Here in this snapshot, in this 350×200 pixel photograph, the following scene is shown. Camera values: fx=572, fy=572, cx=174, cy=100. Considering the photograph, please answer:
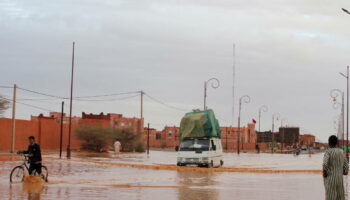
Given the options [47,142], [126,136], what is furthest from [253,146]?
[47,142]

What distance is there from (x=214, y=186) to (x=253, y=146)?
13298cm

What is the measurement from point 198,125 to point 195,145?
51.7 inches

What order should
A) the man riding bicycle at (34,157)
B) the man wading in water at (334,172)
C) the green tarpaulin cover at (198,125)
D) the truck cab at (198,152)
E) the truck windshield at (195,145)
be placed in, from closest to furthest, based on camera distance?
1. the man wading in water at (334,172)
2. the man riding bicycle at (34,157)
3. the truck cab at (198,152)
4. the truck windshield at (195,145)
5. the green tarpaulin cover at (198,125)

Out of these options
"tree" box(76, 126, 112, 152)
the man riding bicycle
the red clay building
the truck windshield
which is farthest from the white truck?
"tree" box(76, 126, 112, 152)

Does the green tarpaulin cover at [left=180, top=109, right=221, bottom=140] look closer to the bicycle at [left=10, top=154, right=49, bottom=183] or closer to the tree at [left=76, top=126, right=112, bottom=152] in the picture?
the bicycle at [left=10, top=154, right=49, bottom=183]

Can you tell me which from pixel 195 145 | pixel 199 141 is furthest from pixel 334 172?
pixel 199 141

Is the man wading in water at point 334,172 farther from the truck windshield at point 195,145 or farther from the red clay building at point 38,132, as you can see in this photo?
the red clay building at point 38,132

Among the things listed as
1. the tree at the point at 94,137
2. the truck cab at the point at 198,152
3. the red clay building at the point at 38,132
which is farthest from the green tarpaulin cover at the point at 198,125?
the tree at the point at 94,137

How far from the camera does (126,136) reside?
7919 centimetres

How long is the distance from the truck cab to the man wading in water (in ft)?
78.4

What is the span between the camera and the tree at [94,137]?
73375mm

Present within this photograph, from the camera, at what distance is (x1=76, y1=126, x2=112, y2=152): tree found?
73.4 meters

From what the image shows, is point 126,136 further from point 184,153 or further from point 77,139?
point 184,153

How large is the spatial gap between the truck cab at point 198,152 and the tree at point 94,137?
3809cm
